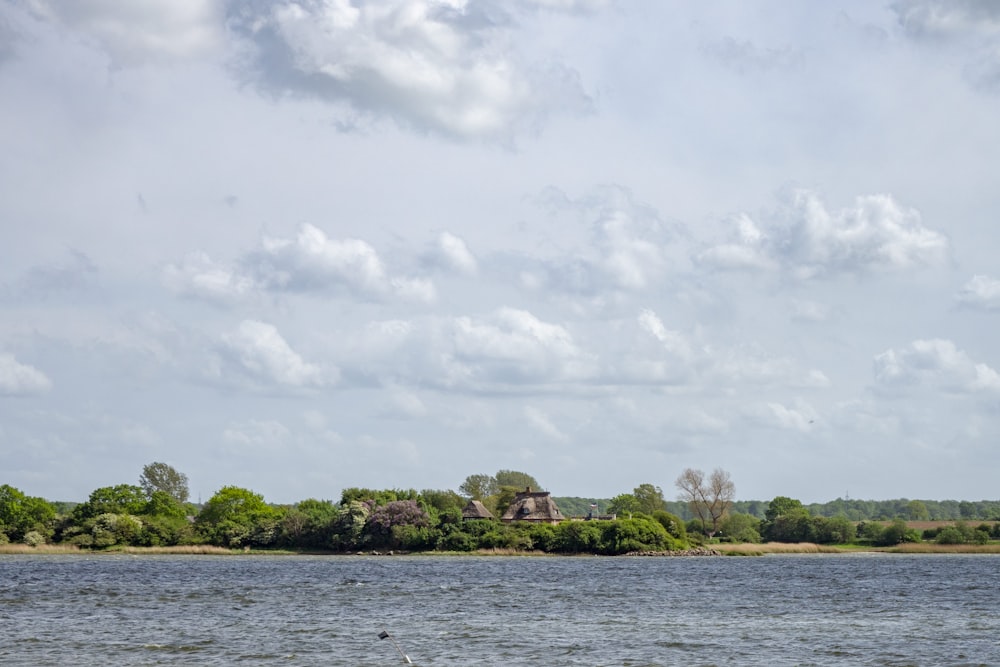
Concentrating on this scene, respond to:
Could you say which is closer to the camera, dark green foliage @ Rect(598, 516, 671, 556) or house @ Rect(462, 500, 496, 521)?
dark green foliage @ Rect(598, 516, 671, 556)

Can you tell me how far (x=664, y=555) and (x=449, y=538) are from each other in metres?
20.9

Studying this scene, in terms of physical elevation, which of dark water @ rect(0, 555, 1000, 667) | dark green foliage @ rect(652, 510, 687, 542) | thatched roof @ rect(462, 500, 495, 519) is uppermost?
thatched roof @ rect(462, 500, 495, 519)

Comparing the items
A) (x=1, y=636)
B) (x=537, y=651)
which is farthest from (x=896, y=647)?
(x=1, y=636)

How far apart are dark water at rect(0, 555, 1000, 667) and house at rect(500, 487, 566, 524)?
132 feet

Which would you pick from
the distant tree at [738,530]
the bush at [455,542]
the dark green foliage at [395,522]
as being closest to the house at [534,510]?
Answer: the bush at [455,542]

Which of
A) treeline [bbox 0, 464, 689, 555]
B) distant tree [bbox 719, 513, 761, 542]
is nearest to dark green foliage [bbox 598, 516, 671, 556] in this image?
treeline [bbox 0, 464, 689, 555]

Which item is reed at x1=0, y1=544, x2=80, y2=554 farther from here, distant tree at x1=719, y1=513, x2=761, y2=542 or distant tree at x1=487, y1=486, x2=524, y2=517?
distant tree at x1=719, y1=513, x2=761, y2=542

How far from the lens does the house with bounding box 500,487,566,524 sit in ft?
380

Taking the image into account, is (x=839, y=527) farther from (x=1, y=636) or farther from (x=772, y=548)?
(x=1, y=636)

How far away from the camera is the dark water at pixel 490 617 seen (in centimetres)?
3044

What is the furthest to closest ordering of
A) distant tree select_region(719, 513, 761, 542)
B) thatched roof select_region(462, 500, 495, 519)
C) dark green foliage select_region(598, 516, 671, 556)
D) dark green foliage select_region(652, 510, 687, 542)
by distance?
distant tree select_region(719, 513, 761, 542)
dark green foliage select_region(652, 510, 687, 542)
thatched roof select_region(462, 500, 495, 519)
dark green foliage select_region(598, 516, 671, 556)

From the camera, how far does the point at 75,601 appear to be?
153 feet

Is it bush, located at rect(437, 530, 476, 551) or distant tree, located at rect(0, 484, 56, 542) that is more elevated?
distant tree, located at rect(0, 484, 56, 542)

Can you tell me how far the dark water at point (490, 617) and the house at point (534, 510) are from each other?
40.1m
